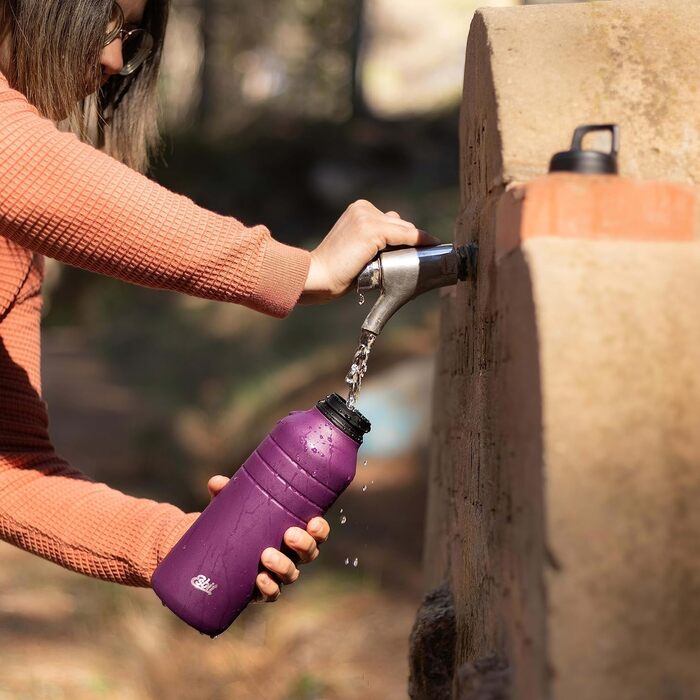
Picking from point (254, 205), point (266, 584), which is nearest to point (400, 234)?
point (266, 584)

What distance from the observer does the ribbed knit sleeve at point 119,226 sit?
159 centimetres

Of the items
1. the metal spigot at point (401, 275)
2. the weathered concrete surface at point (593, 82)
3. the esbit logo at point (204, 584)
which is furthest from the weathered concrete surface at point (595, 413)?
the esbit logo at point (204, 584)

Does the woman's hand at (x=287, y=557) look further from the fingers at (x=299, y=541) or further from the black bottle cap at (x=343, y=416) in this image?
the black bottle cap at (x=343, y=416)

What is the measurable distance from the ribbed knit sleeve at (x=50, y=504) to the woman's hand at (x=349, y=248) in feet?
1.97

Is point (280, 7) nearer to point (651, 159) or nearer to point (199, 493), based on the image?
point (199, 493)

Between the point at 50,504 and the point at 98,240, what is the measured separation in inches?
29.5

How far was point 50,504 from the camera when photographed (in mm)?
2127

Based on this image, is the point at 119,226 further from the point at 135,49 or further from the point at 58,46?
the point at 135,49

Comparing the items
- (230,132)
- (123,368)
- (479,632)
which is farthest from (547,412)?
(230,132)

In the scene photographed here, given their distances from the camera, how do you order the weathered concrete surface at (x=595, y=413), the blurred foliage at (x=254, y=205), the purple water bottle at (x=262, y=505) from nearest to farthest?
the weathered concrete surface at (x=595, y=413) < the purple water bottle at (x=262, y=505) < the blurred foliage at (x=254, y=205)

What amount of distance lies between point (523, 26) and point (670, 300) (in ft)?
2.25

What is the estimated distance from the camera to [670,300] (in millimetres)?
1361

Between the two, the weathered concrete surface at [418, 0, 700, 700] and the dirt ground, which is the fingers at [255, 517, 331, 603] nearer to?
the weathered concrete surface at [418, 0, 700, 700]

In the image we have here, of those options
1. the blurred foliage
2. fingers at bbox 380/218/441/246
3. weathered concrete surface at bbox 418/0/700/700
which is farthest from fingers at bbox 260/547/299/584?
the blurred foliage
